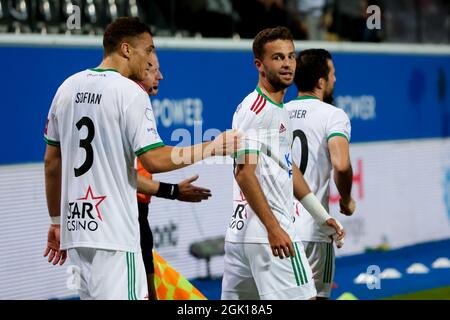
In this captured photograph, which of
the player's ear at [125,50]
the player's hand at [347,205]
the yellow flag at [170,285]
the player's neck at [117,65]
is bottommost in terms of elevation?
the yellow flag at [170,285]

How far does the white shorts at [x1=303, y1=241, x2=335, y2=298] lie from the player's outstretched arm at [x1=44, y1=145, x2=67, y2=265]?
6.51 feet

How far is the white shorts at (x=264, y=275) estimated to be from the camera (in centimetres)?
573

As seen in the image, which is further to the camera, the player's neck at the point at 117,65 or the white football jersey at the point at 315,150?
the white football jersey at the point at 315,150

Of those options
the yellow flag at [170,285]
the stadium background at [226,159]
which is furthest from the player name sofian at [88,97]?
the yellow flag at [170,285]

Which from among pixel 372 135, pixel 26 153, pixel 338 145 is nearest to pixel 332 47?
pixel 372 135

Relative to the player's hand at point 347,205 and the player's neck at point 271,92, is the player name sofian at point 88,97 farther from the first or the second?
the player's hand at point 347,205

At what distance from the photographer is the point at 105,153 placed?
5121 mm

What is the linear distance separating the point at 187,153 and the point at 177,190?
665 millimetres

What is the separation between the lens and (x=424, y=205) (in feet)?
46.9

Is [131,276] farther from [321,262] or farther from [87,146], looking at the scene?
[321,262]

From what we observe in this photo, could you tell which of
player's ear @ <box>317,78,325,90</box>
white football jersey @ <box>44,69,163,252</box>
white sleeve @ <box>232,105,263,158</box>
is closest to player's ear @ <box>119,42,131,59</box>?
white football jersey @ <box>44,69,163,252</box>

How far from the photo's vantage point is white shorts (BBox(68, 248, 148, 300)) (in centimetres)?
511

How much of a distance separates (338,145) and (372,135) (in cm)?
664

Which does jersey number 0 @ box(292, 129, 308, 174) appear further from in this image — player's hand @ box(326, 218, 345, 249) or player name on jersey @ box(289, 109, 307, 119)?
player's hand @ box(326, 218, 345, 249)
